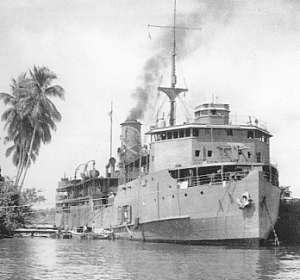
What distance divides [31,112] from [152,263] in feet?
56.7

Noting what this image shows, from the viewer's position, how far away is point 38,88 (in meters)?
37.5

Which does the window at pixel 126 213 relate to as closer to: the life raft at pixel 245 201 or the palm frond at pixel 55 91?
the palm frond at pixel 55 91

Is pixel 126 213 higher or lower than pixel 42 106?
lower

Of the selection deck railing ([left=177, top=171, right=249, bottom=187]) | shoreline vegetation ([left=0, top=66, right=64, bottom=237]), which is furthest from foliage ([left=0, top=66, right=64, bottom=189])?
deck railing ([left=177, top=171, right=249, bottom=187])

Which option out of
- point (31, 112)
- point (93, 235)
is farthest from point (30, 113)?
point (93, 235)

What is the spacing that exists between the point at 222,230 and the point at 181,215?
7.63ft

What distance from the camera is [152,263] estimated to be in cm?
2195

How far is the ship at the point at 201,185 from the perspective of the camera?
2892cm

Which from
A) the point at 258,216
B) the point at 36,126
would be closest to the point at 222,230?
the point at 258,216

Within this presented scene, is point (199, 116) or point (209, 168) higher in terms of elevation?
point (199, 116)

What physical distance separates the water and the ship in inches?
58.8

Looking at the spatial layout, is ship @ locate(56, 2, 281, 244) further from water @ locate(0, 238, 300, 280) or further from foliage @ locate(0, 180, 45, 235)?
foliage @ locate(0, 180, 45, 235)

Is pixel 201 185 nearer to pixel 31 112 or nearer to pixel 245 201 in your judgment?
pixel 245 201

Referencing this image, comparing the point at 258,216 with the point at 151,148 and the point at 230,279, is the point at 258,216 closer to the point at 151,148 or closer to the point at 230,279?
the point at 151,148
